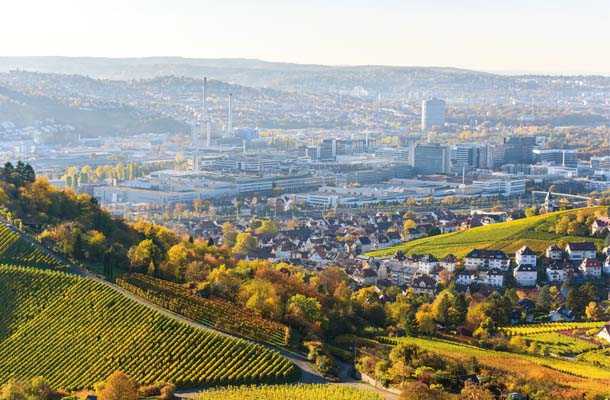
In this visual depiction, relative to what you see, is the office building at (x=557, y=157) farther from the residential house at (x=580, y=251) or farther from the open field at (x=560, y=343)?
the open field at (x=560, y=343)

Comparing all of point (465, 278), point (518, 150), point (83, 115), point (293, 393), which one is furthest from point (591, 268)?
point (83, 115)

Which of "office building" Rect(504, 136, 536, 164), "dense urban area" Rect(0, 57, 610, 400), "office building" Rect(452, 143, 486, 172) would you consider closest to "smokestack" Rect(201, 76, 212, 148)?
"dense urban area" Rect(0, 57, 610, 400)

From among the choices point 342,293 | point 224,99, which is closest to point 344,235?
point 342,293

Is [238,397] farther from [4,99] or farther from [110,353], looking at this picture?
[4,99]

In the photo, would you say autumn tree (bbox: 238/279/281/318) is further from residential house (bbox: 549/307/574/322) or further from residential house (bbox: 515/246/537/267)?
residential house (bbox: 515/246/537/267)

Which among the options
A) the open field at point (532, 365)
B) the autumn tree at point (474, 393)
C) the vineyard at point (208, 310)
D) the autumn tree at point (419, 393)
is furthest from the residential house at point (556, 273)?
the autumn tree at point (419, 393)

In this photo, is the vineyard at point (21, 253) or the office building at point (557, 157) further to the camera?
the office building at point (557, 157)
